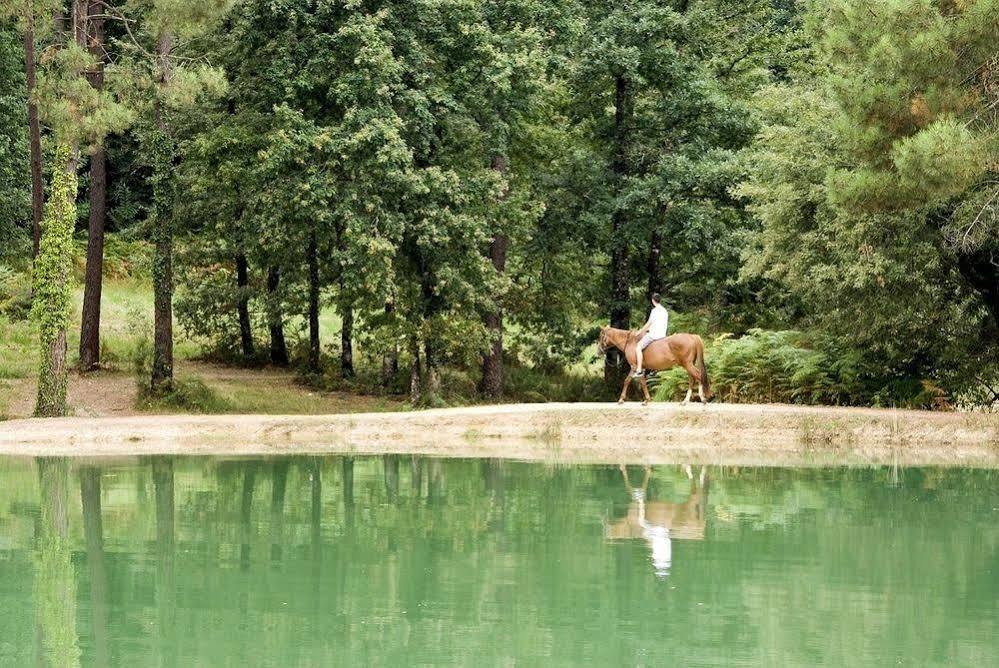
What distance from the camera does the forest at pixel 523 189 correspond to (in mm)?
24750

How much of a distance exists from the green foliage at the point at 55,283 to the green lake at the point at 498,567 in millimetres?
6499

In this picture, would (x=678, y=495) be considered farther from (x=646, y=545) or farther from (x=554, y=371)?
(x=554, y=371)

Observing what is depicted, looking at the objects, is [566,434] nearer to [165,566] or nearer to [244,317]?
[165,566]

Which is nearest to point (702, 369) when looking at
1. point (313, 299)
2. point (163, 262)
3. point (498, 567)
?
point (163, 262)

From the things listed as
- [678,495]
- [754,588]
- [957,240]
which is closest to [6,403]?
[678,495]

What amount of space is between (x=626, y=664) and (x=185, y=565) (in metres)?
5.61

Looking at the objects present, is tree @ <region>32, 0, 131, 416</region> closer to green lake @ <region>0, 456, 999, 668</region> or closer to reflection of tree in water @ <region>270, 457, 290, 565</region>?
green lake @ <region>0, 456, 999, 668</region>

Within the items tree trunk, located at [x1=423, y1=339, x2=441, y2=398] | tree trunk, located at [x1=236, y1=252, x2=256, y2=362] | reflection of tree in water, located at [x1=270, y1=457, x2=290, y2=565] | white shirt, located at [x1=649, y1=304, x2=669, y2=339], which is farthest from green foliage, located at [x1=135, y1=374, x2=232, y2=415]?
white shirt, located at [x1=649, y1=304, x2=669, y2=339]

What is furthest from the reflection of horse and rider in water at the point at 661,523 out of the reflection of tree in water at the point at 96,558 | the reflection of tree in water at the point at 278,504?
the reflection of tree in water at the point at 96,558

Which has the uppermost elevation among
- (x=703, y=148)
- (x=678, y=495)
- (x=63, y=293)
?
(x=703, y=148)

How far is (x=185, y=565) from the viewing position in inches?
549

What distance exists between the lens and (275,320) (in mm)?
38312

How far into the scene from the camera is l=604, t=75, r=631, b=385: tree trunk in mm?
37344

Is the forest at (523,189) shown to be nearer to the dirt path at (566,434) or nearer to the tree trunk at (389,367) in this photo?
the tree trunk at (389,367)
